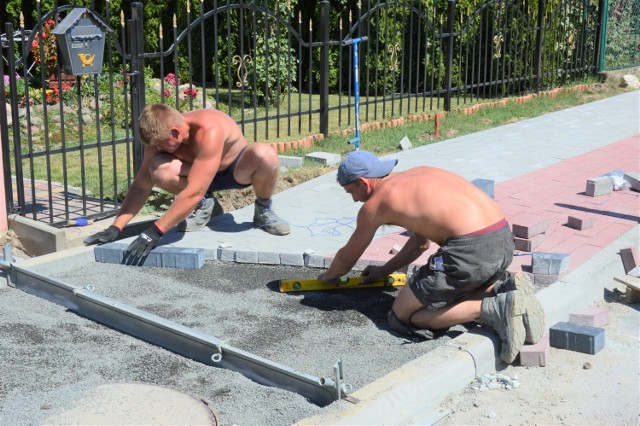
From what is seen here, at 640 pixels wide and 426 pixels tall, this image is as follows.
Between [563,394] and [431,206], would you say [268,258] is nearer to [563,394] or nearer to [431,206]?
[431,206]

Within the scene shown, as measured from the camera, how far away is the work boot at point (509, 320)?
13.4 ft

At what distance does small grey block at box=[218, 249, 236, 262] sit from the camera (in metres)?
5.81

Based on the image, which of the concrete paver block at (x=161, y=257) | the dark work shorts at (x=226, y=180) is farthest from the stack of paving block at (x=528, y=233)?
the concrete paver block at (x=161, y=257)

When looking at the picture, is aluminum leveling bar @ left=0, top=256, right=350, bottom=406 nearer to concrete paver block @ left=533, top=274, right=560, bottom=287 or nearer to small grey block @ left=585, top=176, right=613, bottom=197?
concrete paver block @ left=533, top=274, right=560, bottom=287

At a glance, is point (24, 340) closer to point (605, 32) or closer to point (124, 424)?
point (124, 424)

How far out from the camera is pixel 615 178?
24.4 feet

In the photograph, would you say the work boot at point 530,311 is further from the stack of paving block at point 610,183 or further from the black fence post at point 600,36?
the black fence post at point 600,36

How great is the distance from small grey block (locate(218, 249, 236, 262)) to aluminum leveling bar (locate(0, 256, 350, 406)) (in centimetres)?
104

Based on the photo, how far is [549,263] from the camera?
5.11 metres

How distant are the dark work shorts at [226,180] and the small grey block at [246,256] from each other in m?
0.75

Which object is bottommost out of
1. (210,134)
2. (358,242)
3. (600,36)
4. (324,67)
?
(358,242)

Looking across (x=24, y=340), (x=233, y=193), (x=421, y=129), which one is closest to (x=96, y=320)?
(x=24, y=340)

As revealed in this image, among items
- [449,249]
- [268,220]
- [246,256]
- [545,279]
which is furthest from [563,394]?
[268,220]

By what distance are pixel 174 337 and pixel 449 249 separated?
152 centimetres
